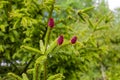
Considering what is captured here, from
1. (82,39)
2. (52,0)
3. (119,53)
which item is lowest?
(119,53)

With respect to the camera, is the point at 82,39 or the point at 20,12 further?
the point at 82,39

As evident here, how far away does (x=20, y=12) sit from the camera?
4918mm

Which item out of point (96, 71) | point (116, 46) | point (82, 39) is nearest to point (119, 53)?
point (116, 46)

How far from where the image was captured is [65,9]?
17.0 feet

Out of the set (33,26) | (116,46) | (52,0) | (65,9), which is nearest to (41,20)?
(33,26)

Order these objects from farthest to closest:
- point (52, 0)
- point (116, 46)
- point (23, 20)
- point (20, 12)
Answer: point (116, 46), point (20, 12), point (23, 20), point (52, 0)

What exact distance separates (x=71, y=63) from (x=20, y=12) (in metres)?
1.24

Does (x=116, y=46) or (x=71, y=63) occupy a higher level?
(x=71, y=63)

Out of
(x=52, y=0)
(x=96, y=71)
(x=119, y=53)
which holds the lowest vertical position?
(x=96, y=71)

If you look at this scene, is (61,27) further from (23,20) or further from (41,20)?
(23,20)

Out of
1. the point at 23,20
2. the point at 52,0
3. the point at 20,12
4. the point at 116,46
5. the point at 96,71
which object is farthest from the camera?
the point at 96,71

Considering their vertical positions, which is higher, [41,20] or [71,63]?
[41,20]

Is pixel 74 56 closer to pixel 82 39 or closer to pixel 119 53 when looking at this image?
pixel 82 39

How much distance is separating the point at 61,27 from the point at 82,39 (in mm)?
529
